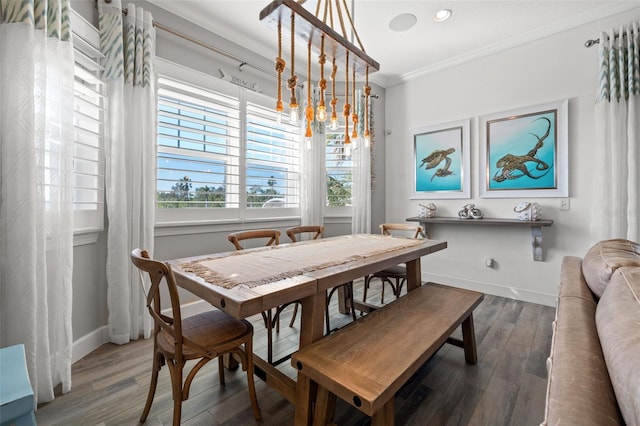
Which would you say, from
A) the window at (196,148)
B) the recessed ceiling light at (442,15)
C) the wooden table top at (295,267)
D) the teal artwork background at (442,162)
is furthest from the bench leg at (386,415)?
the recessed ceiling light at (442,15)

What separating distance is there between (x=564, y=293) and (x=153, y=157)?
108 inches

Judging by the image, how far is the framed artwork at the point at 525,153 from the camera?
2895mm

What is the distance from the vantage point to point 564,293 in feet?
3.91

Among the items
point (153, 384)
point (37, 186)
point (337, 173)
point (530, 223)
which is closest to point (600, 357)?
point (153, 384)

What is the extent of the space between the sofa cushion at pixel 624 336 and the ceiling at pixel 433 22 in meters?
2.64

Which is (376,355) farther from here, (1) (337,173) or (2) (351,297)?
(1) (337,173)

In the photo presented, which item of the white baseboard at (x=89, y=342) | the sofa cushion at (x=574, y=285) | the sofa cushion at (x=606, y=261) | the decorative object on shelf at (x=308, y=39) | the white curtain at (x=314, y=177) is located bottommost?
the white baseboard at (x=89, y=342)

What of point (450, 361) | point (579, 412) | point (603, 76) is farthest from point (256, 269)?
point (603, 76)

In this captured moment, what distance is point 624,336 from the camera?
0.64 meters

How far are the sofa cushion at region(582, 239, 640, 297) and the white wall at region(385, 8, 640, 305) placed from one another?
5.44ft

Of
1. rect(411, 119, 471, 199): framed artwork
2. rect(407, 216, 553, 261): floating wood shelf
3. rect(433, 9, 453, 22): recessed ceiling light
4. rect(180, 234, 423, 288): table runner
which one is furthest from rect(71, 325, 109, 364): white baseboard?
rect(433, 9, 453, 22): recessed ceiling light

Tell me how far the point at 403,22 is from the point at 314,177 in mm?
1836

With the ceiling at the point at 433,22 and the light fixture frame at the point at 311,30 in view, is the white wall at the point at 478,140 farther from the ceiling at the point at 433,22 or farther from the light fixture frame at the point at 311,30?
the light fixture frame at the point at 311,30

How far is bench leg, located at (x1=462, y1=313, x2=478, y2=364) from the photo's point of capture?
6.22ft
